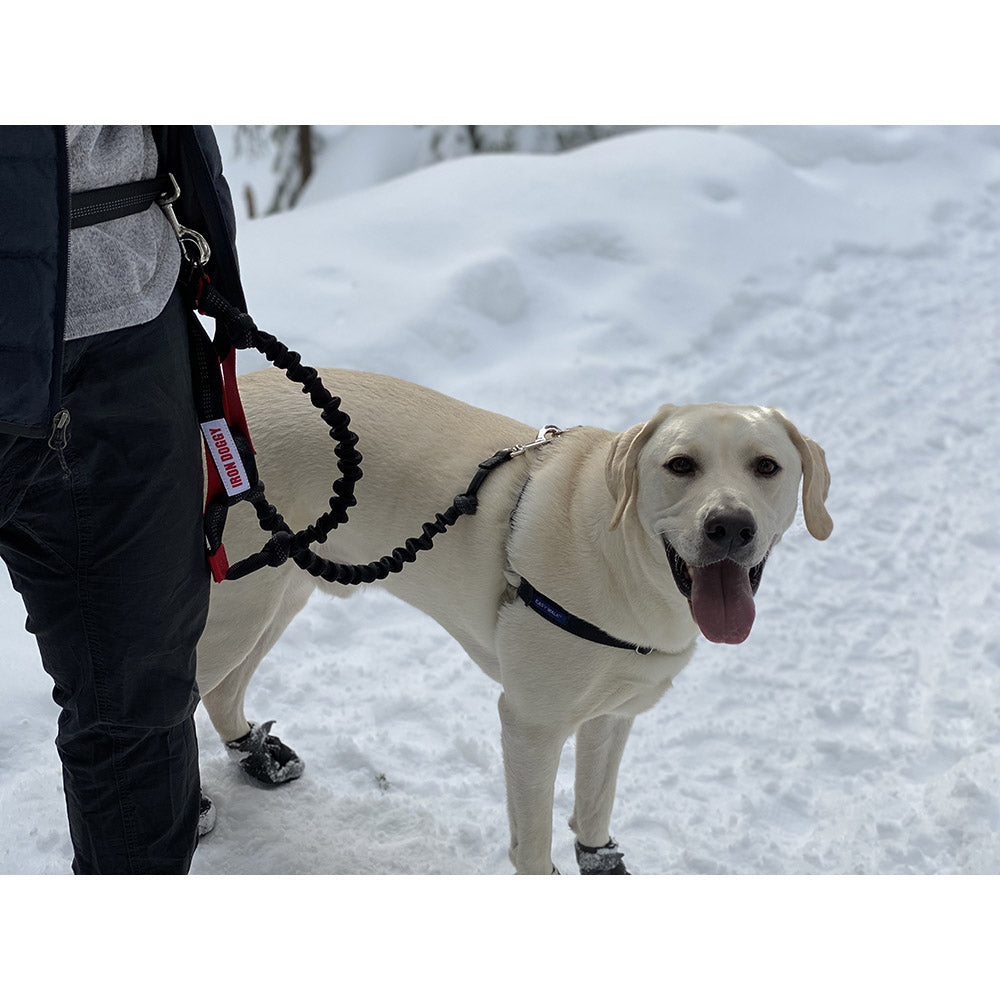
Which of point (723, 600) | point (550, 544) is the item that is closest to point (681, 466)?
point (723, 600)

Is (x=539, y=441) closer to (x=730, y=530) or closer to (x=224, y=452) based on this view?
(x=730, y=530)

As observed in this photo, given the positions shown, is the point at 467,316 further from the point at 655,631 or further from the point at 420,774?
the point at 655,631

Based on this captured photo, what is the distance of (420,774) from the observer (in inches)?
125

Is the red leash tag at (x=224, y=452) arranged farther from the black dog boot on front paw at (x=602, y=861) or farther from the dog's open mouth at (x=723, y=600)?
the black dog boot on front paw at (x=602, y=861)

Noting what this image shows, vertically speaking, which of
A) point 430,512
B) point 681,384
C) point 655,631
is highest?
point 430,512

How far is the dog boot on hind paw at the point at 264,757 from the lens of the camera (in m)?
3.10

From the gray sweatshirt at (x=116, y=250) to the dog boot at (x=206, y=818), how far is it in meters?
1.68

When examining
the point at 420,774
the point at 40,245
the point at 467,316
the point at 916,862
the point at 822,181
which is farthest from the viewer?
the point at 822,181

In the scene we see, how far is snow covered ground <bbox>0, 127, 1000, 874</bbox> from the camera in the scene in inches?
116

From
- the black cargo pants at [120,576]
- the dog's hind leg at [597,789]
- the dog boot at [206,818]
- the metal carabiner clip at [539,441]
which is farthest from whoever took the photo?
the dog boot at [206,818]

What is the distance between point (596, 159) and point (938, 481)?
11.2ft

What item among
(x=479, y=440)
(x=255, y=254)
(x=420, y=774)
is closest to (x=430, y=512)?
(x=479, y=440)

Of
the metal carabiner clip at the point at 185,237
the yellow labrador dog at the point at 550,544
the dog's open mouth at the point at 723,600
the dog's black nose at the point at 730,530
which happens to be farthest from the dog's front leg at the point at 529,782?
the metal carabiner clip at the point at 185,237

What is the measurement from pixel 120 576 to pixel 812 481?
1.47m
